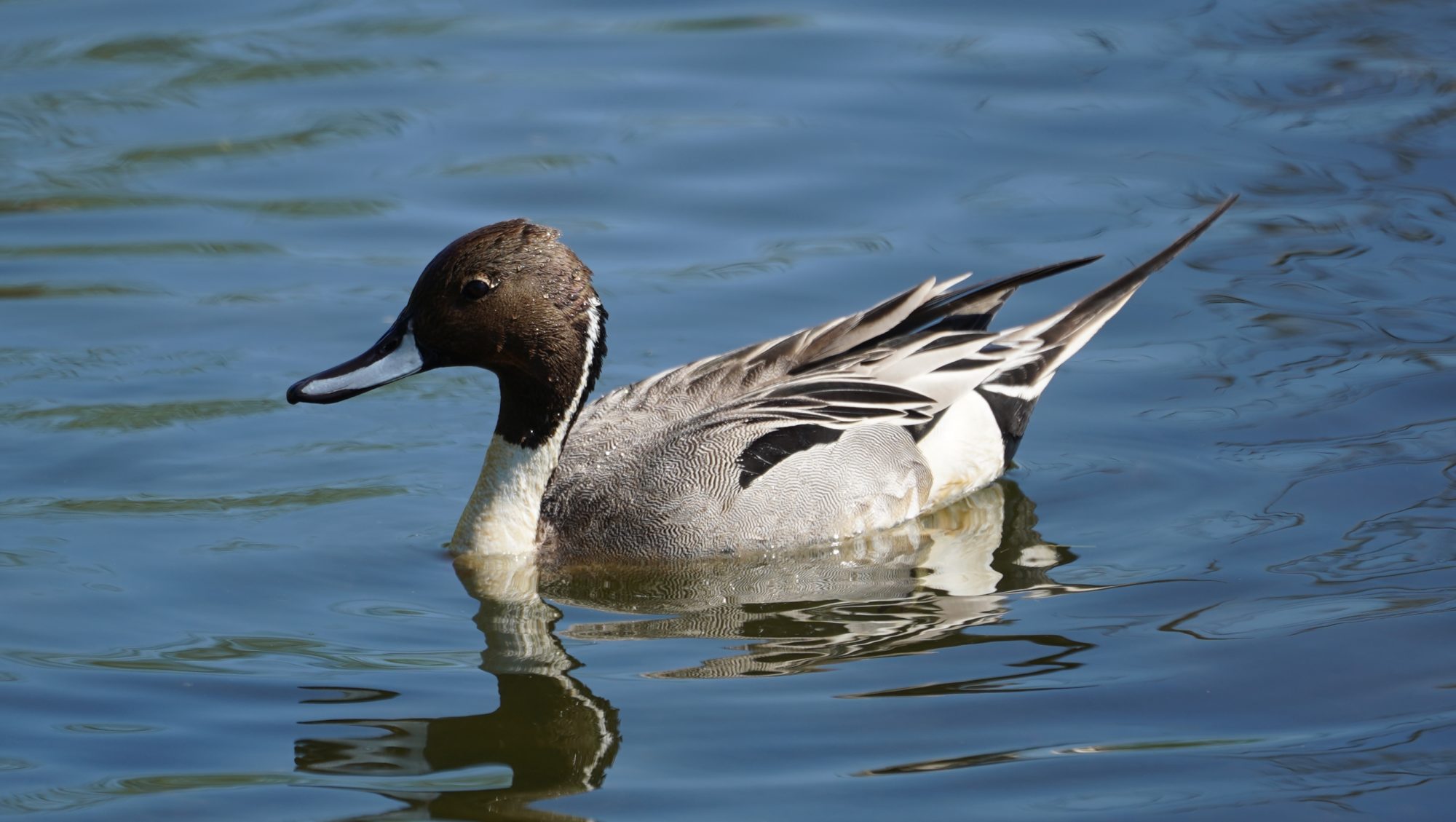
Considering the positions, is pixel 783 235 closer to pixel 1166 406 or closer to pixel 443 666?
pixel 1166 406

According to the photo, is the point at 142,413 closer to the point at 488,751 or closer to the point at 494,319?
the point at 494,319

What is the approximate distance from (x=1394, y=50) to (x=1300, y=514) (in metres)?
5.35

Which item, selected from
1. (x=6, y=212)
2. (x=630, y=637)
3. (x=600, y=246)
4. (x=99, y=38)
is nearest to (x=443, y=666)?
(x=630, y=637)

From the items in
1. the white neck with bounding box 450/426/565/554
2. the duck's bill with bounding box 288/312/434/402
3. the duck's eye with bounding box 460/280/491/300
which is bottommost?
the white neck with bounding box 450/426/565/554

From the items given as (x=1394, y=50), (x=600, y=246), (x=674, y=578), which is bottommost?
Answer: (x=674, y=578)

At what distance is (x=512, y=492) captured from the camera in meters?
6.68

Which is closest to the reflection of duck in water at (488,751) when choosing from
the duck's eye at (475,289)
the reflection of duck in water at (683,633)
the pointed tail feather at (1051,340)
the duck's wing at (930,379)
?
the reflection of duck in water at (683,633)

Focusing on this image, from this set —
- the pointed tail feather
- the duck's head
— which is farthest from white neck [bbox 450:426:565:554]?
the pointed tail feather

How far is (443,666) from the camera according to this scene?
18.9ft

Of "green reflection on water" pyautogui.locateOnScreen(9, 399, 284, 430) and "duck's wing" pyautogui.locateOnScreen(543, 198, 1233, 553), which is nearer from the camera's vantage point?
"duck's wing" pyautogui.locateOnScreen(543, 198, 1233, 553)

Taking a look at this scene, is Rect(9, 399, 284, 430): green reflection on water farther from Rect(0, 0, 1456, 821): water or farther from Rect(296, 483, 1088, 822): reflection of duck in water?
Rect(296, 483, 1088, 822): reflection of duck in water

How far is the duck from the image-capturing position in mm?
6445

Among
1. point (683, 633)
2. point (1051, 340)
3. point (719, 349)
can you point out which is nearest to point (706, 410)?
point (683, 633)

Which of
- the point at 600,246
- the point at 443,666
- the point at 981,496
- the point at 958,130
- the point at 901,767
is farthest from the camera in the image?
the point at 958,130
